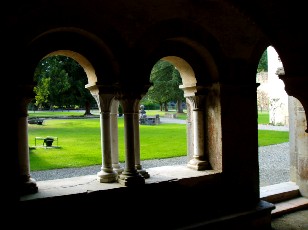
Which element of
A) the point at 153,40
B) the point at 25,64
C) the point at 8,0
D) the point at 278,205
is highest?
the point at 8,0

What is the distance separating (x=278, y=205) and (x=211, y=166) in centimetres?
188

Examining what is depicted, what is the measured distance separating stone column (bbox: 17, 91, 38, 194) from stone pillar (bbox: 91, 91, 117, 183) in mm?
897

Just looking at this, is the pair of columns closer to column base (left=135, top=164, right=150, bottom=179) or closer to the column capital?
column base (left=135, top=164, right=150, bottom=179)

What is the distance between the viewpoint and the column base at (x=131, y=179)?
4.06 metres

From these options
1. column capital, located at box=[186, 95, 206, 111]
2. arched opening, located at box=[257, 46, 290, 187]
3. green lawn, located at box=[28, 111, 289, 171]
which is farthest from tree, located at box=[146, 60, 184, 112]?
column capital, located at box=[186, 95, 206, 111]

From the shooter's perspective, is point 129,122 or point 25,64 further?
point 129,122

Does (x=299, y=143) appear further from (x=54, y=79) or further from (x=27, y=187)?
(x=54, y=79)

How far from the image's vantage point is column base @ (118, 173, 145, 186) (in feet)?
13.3

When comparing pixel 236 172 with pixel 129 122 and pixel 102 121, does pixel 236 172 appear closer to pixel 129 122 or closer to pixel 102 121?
pixel 129 122

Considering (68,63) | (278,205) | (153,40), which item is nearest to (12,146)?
(153,40)

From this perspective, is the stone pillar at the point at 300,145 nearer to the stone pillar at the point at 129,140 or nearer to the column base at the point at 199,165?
the column base at the point at 199,165

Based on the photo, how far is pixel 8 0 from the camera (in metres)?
3.28

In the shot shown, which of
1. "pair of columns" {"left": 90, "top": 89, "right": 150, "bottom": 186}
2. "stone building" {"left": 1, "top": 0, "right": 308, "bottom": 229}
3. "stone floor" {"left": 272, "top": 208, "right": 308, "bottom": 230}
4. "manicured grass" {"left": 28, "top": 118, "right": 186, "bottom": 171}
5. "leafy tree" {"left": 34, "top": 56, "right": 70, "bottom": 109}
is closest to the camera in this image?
"stone building" {"left": 1, "top": 0, "right": 308, "bottom": 229}

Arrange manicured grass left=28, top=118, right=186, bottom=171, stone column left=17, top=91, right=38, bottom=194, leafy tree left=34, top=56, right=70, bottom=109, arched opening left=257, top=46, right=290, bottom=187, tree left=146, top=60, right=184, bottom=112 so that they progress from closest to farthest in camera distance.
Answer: stone column left=17, top=91, right=38, bottom=194
arched opening left=257, top=46, right=290, bottom=187
manicured grass left=28, top=118, right=186, bottom=171
leafy tree left=34, top=56, right=70, bottom=109
tree left=146, top=60, right=184, bottom=112
